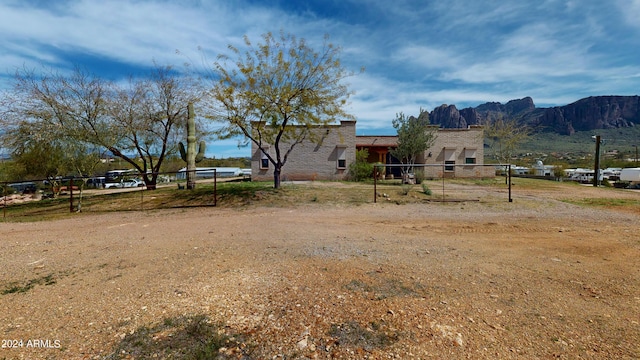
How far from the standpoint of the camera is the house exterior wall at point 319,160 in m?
27.4

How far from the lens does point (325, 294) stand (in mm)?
4055

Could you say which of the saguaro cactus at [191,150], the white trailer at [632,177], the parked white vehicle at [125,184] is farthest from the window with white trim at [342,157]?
the white trailer at [632,177]

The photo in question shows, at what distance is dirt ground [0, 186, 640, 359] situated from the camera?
9.73 ft

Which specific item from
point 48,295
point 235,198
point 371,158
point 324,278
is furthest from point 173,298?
point 371,158

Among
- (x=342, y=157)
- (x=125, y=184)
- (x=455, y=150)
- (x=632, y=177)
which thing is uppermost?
(x=455, y=150)

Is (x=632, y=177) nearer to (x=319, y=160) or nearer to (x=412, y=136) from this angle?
(x=412, y=136)

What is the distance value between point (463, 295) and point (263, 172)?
2459 centimetres

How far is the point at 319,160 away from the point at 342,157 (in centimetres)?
210

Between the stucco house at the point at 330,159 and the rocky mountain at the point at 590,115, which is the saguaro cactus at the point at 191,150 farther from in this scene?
the rocky mountain at the point at 590,115

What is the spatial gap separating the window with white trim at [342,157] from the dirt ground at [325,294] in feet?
63.6

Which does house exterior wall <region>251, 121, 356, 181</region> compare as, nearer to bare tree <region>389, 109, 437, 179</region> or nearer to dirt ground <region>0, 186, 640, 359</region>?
bare tree <region>389, 109, 437, 179</region>

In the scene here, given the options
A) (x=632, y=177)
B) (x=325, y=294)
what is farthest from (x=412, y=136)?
(x=632, y=177)

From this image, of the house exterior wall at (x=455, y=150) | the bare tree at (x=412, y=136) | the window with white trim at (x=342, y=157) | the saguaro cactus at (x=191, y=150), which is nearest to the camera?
the saguaro cactus at (x=191, y=150)

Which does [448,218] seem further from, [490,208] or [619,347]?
[619,347]
